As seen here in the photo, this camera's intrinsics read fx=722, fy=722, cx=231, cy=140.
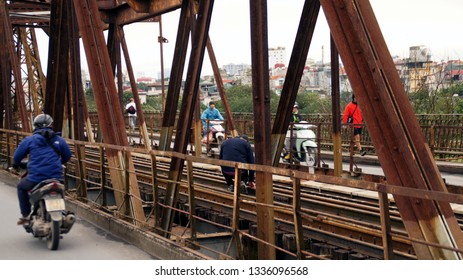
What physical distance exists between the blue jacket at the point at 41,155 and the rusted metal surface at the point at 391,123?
4.10m

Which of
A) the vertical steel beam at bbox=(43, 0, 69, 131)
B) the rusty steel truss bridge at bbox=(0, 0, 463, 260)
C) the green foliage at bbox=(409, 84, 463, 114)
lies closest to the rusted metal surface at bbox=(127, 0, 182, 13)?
the rusty steel truss bridge at bbox=(0, 0, 463, 260)

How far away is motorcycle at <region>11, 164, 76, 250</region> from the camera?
26.6 feet

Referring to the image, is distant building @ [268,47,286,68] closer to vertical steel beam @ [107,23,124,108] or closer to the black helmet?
vertical steel beam @ [107,23,124,108]

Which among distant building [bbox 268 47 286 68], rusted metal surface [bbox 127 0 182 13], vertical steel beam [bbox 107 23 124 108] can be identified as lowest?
vertical steel beam [bbox 107 23 124 108]

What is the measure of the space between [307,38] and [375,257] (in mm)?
3468

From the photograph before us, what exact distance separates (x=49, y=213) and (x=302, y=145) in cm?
990

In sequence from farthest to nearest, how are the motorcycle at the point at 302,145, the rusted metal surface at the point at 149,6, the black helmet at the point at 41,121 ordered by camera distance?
1. the motorcycle at the point at 302,145
2. the rusted metal surface at the point at 149,6
3. the black helmet at the point at 41,121

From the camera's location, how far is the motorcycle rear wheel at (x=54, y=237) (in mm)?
8094

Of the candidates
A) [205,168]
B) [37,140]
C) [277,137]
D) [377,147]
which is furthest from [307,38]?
[205,168]

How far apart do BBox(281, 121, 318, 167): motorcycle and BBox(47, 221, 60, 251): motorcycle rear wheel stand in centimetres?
909

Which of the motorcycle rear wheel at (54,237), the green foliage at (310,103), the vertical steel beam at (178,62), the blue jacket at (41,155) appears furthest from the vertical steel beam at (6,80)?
the green foliage at (310,103)

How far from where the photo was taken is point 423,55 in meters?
39.0

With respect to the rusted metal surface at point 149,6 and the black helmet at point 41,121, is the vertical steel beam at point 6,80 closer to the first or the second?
the rusted metal surface at point 149,6

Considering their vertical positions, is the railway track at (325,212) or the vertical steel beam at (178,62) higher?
the vertical steel beam at (178,62)
